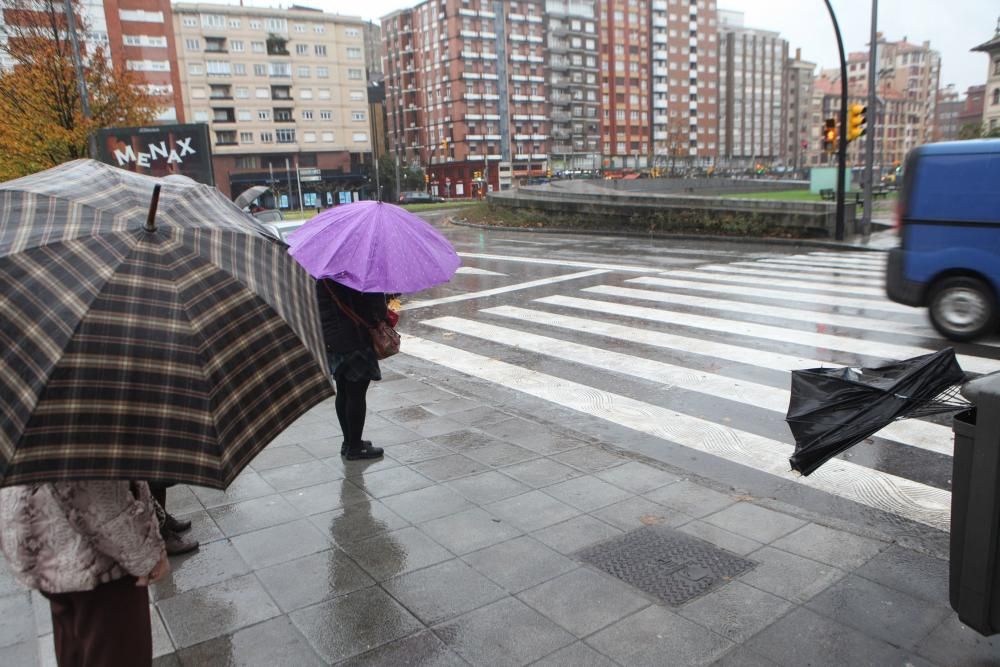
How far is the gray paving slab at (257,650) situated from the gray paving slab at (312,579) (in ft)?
0.70

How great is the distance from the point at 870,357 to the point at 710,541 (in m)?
5.19

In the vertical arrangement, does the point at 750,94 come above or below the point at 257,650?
above

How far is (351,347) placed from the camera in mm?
5551

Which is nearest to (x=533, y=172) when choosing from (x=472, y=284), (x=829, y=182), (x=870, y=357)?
(x=829, y=182)

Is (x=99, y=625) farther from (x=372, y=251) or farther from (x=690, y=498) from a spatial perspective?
(x=690, y=498)

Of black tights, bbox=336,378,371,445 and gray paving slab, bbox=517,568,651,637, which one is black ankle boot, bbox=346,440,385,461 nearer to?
black tights, bbox=336,378,371,445

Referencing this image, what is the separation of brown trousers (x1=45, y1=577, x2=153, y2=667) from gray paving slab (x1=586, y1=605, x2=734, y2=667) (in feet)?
6.16

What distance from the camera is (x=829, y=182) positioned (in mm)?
41781

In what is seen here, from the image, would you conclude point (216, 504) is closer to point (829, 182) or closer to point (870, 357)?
point (870, 357)

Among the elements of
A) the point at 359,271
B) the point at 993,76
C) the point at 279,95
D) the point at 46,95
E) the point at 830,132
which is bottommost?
the point at 359,271

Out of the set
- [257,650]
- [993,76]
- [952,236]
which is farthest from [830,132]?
[993,76]

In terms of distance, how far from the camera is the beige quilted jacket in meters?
2.35

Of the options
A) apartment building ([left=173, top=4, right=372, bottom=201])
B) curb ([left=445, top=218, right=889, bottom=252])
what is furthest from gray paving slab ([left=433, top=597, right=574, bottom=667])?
apartment building ([left=173, top=4, right=372, bottom=201])

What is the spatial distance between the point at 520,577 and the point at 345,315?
2.40 m
